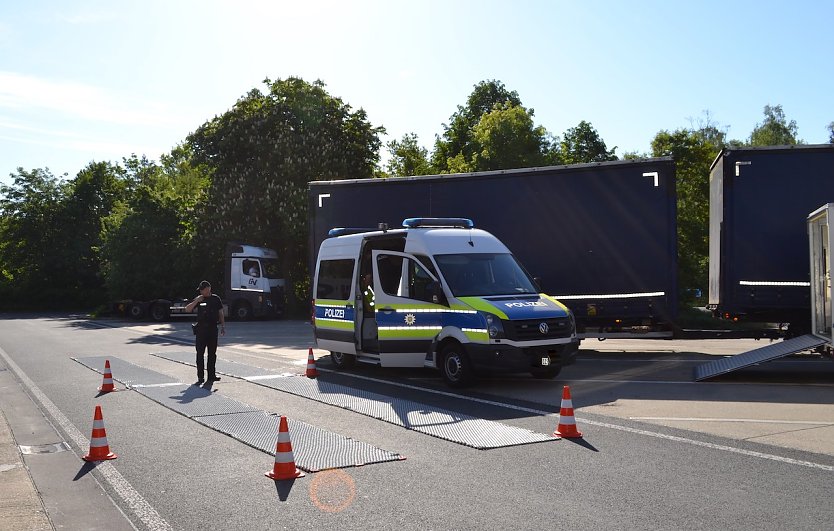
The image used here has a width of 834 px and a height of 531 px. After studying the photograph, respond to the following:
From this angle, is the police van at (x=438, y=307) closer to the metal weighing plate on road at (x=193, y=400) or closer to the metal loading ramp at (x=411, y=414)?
the metal loading ramp at (x=411, y=414)

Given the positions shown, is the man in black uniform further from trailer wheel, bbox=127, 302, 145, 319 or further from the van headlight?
trailer wheel, bbox=127, 302, 145, 319

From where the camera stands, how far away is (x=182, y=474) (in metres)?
7.52

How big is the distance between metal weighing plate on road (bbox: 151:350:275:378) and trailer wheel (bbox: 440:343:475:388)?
3.85 metres

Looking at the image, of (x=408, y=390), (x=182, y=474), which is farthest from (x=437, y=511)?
(x=408, y=390)

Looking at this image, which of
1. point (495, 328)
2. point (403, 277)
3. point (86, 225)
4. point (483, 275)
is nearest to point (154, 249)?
point (86, 225)

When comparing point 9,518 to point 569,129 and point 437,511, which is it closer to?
point 437,511

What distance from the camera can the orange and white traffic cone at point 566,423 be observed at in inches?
350

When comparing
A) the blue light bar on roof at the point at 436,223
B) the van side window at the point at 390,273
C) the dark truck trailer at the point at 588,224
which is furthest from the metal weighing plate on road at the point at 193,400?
the dark truck trailer at the point at 588,224

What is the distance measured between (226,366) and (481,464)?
1021 centimetres

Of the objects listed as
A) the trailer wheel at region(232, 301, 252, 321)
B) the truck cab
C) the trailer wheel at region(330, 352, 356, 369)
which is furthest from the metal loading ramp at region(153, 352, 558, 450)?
the trailer wheel at region(232, 301, 252, 321)

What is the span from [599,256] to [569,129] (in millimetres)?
52656

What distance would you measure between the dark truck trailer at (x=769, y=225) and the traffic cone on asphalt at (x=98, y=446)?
11373 mm

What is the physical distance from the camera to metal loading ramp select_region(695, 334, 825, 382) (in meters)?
13.1

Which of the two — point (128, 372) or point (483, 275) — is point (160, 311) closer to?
point (128, 372)
